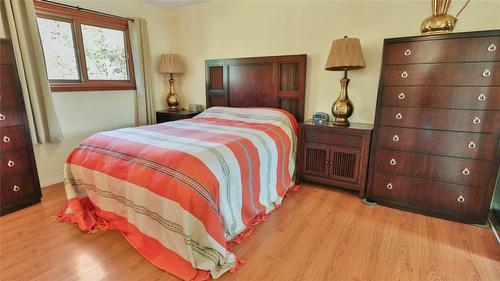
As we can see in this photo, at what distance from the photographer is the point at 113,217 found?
1953mm

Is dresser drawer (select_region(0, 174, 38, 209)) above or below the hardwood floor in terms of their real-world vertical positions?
above

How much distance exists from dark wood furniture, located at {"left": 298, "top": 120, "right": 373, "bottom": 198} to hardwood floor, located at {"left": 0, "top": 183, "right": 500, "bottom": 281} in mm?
389

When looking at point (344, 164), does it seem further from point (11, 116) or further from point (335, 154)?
point (11, 116)

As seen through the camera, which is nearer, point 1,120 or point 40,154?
point 1,120

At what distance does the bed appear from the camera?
1483mm

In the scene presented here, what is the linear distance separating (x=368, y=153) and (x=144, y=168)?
200 cm

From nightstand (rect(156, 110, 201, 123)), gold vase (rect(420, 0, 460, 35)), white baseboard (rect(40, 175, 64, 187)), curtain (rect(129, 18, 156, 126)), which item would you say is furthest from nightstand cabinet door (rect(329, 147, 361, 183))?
white baseboard (rect(40, 175, 64, 187))

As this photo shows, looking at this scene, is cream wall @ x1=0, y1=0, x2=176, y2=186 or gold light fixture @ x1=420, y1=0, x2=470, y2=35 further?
cream wall @ x1=0, y1=0, x2=176, y2=186

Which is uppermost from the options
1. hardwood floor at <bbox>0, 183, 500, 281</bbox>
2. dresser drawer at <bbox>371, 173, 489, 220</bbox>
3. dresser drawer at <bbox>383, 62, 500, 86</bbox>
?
dresser drawer at <bbox>383, 62, 500, 86</bbox>

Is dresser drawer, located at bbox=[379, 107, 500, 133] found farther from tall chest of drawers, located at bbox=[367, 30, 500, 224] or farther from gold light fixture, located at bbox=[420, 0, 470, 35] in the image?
gold light fixture, located at bbox=[420, 0, 470, 35]

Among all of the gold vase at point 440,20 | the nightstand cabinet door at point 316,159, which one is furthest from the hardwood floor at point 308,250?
the gold vase at point 440,20

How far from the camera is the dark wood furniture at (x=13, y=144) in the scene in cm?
209

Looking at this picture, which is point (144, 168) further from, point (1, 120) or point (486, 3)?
point (486, 3)

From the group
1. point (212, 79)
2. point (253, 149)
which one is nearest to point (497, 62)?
point (253, 149)
